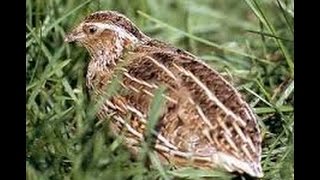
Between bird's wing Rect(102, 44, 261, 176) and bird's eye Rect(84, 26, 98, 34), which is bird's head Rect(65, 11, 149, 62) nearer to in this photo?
bird's eye Rect(84, 26, 98, 34)

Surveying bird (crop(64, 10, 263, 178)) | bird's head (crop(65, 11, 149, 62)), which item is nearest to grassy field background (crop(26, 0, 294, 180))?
bird (crop(64, 10, 263, 178))

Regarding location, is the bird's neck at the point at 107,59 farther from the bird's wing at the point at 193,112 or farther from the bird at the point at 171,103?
the bird's wing at the point at 193,112

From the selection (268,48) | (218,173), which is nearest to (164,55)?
(218,173)

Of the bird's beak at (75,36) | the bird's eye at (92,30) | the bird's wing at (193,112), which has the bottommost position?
the bird's wing at (193,112)

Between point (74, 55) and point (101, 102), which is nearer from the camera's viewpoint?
point (101, 102)

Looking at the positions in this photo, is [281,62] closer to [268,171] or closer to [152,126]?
[268,171]

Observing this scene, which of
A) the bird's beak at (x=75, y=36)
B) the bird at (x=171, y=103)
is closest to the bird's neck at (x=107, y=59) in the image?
the bird at (x=171, y=103)
